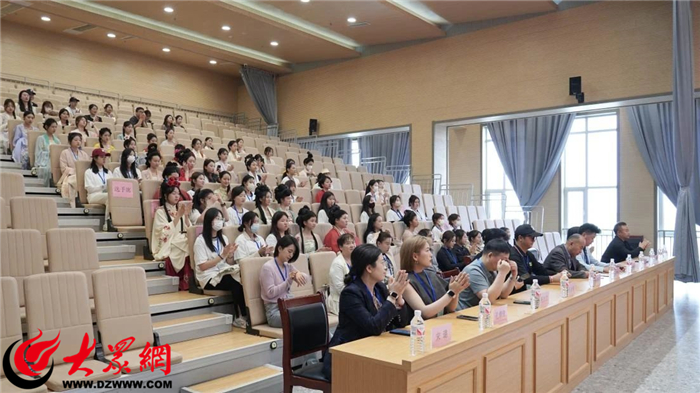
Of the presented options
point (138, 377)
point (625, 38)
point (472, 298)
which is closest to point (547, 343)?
point (472, 298)

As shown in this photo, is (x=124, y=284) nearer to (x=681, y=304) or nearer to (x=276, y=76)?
(x=681, y=304)

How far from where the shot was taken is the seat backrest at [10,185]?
158 inches

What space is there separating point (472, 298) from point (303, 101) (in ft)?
29.9

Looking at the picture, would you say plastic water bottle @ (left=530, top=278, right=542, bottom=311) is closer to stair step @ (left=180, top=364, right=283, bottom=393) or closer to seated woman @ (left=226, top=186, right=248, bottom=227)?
stair step @ (left=180, top=364, right=283, bottom=393)

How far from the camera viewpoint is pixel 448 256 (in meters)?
5.65

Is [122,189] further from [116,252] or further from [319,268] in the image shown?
[319,268]

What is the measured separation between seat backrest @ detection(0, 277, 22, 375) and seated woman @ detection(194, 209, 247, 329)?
Answer: 4.79 feet

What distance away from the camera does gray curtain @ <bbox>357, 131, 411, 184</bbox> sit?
1185 centimetres

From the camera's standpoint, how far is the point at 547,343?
113 inches

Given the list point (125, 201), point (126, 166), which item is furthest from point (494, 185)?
point (125, 201)

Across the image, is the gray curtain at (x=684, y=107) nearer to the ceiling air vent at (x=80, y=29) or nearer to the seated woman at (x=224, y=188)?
the seated woman at (x=224, y=188)

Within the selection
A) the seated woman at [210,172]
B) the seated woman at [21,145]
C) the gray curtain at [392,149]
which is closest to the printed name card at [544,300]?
the seated woman at [210,172]

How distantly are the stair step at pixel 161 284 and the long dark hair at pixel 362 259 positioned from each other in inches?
81.3

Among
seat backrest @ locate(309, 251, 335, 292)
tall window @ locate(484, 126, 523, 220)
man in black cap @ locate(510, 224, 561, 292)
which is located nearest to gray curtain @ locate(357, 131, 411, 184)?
tall window @ locate(484, 126, 523, 220)
